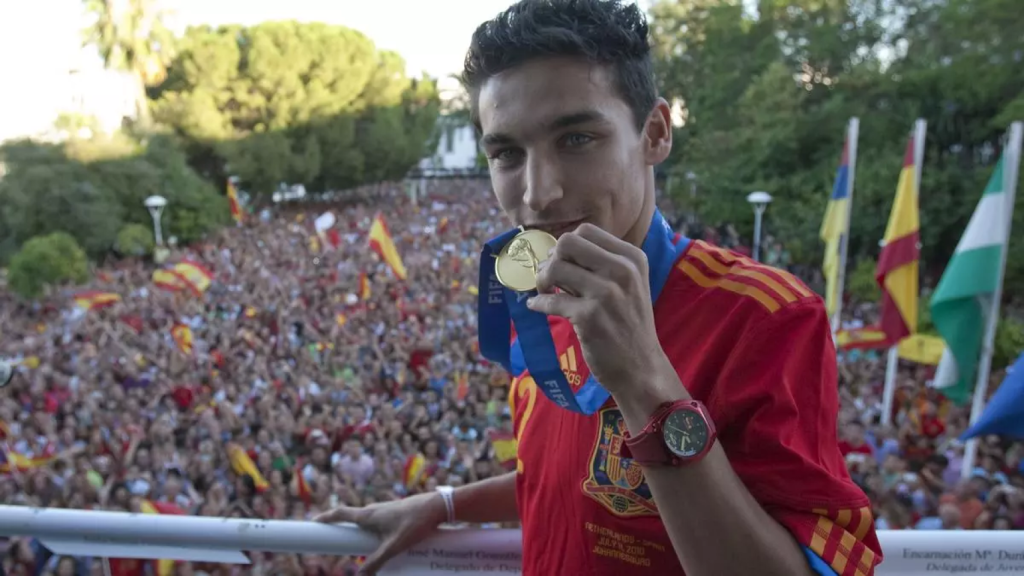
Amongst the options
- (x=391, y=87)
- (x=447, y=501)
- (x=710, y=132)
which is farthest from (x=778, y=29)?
(x=447, y=501)

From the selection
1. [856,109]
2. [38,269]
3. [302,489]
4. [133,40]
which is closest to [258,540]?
[302,489]

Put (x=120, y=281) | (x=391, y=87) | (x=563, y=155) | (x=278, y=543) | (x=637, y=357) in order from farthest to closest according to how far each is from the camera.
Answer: (x=391, y=87) < (x=120, y=281) < (x=278, y=543) < (x=563, y=155) < (x=637, y=357)

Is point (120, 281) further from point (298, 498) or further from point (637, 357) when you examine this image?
point (637, 357)

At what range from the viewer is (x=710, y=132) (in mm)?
26172

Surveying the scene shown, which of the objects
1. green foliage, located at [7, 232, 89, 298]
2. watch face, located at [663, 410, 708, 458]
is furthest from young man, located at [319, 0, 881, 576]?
green foliage, located at [7, 232, 89, 298]

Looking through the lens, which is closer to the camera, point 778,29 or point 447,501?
point 447,501

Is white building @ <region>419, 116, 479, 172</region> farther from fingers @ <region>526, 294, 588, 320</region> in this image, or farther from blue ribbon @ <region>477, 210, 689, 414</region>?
fingers @ <region>526, 294, 588, 320</region>

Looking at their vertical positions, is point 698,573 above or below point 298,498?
above

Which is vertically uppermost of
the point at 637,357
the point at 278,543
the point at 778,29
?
the point at 778,29

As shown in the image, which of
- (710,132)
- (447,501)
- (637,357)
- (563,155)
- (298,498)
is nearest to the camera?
(637,357)

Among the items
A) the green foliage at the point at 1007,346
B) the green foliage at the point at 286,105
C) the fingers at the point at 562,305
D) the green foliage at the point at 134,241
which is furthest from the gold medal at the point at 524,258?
the green foliage at the point at 286,105

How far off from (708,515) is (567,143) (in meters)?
0.57

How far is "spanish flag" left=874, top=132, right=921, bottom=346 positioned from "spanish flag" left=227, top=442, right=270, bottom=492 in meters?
6.88

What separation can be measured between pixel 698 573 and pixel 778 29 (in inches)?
1154
